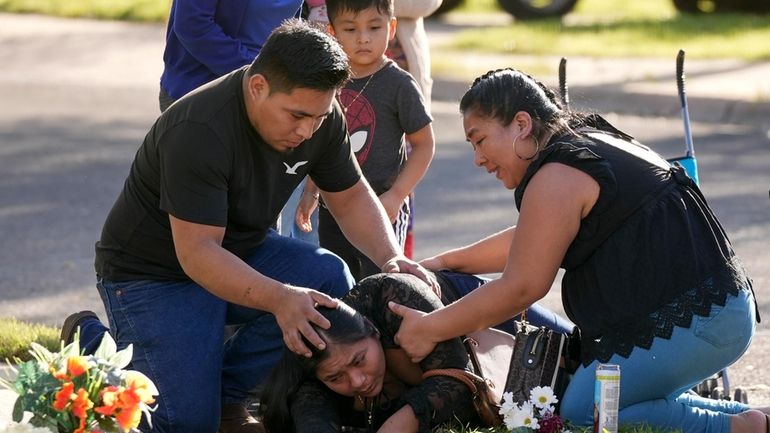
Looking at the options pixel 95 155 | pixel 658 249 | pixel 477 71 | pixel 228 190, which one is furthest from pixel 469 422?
pixel 477 71

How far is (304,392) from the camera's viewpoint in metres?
4.13

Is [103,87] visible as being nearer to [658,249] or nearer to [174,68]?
[174,68]

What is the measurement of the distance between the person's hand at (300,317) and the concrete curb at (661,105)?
6.17 meters

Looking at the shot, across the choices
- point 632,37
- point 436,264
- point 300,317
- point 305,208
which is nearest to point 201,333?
point 300,317

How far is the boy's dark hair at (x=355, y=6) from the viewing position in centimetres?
510

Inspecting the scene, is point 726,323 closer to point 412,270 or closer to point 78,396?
point 412,270

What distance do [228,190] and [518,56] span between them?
8.42 m

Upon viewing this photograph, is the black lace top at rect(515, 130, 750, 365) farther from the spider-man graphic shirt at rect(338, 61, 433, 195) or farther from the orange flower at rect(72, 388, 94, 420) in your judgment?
the orange flower at rect(72, 388, 94, 420)

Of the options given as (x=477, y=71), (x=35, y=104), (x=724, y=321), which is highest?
(x=724, y=321)

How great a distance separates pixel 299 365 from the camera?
413cm

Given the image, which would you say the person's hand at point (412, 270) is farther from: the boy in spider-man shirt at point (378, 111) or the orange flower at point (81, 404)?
the orange flower at point (81, 404)

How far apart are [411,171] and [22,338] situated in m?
1.69

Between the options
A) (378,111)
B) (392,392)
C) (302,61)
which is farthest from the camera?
(378,111)

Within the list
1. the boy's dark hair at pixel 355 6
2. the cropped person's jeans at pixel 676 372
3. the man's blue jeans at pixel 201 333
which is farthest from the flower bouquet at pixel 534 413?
the boy's dark hair at pixel 355 6
